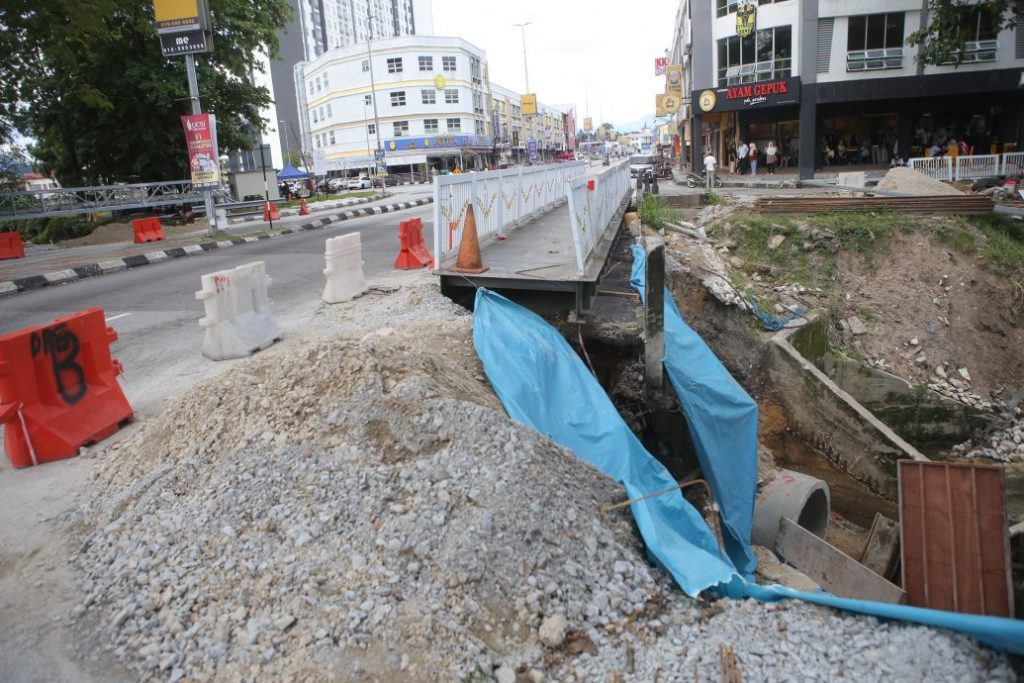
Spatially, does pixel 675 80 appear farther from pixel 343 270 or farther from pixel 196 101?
pixel 343 270

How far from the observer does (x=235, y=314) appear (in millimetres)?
7145

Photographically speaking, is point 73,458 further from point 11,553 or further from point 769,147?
point 769,147

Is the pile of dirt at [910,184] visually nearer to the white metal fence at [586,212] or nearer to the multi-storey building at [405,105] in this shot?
the white metal fence at [586,212]

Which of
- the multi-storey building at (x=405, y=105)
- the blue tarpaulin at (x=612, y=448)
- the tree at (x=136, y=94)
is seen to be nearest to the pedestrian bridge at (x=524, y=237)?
the blue tarpaulin at (x=612, y=448)

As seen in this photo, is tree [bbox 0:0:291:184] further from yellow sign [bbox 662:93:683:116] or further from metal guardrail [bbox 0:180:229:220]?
yellow sign [bbox 662:93:683:116]

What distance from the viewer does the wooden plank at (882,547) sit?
227 inches

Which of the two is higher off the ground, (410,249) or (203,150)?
(203,150)

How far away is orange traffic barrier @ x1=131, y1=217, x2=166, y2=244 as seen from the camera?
809 inches

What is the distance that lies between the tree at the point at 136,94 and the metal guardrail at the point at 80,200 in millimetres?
2872

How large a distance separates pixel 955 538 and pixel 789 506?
218 centimetres

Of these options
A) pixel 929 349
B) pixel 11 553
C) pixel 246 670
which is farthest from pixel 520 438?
pixel 929 349

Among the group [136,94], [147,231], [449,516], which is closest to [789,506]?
[449,516]

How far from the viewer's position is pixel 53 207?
65.1 feet

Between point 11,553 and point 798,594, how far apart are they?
451 cm
